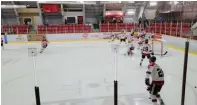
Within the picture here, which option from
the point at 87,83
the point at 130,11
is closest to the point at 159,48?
the point at 87,83

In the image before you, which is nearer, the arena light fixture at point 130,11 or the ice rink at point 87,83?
the ice rink at point 87,83

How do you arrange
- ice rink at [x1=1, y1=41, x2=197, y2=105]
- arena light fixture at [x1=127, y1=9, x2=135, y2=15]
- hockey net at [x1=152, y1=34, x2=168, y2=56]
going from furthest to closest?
arena light fixture at [x1=127, y1=9, x2=135, y2=15] < hockey net at [x1=152, y1=34, x2=168, y2=56] < ice rink at [x1=1, y1=41, x2=197, y2=105]

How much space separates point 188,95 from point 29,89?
181 inches

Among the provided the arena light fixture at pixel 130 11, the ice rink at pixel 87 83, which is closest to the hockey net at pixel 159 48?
the ice rink at pixel 87 83

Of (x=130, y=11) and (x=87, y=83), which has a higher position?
(x=130, y=11)

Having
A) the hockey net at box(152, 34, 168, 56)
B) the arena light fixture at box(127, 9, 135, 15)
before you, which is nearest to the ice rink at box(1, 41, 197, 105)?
the hockey net at box(152, 34, 168, 56)

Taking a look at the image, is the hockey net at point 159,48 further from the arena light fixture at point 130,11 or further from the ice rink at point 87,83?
the arena light fixture at point 130,11

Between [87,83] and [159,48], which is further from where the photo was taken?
[159,48]

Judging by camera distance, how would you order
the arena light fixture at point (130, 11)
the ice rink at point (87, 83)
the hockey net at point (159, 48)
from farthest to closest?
the arena light fixture at point (130, 11) < the hockey net at point (159, 48) < the ice rink at point (87, 83)

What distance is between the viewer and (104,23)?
23172 millimetres

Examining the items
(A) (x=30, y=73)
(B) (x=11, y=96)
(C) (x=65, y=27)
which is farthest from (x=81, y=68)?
(C) (x=65, y=27)

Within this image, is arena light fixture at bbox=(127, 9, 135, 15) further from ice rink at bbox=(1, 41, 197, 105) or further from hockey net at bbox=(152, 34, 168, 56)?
ice rink at bbox=(1, 41, 197, 105)

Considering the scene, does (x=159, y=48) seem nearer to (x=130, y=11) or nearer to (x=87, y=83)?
(x=87, y=83)

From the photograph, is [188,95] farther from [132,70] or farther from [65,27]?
[65,27]
